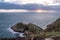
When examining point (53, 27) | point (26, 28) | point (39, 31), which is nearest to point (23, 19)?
point (26, 28)

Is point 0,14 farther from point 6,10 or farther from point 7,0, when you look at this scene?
point 7,0

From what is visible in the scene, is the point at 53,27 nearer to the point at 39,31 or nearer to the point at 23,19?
the point at 39,31

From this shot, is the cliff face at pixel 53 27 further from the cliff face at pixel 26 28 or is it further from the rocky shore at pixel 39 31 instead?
the cliff face at pixel 26 28

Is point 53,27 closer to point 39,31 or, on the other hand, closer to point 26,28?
point 39,31

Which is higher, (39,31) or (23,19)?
(23,19)

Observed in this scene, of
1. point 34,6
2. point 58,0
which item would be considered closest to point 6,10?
point 34,6

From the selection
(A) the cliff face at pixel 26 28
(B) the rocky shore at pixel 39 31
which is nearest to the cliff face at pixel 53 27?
(B) the rocky shore at pixel 39 31

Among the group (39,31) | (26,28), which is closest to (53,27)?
(39,31)
